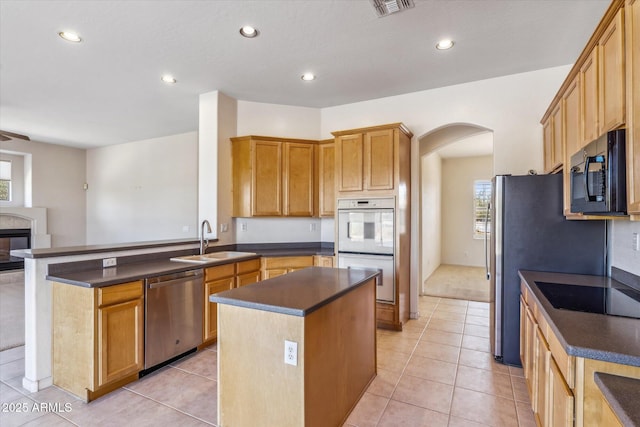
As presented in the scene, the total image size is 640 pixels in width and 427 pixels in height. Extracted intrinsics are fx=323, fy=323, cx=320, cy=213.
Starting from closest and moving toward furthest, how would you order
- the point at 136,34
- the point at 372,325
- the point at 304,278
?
the point at 304,278 → the point at 372,325 → the point at 136,34

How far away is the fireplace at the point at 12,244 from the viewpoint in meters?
6.38

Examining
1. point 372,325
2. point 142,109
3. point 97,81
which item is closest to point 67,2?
point 97,81

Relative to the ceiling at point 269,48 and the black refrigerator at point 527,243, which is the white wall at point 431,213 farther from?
the black refrigerator at point 527,243

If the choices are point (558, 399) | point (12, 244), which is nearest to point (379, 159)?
point (558, 399)

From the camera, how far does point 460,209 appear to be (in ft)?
27.5

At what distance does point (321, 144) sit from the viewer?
4570 millimetres

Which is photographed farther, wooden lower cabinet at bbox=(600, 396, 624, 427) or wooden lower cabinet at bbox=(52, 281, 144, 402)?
wooden lower cabinet at bbox=(52, 281, 144, 402)

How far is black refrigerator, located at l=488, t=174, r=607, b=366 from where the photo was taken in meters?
2.57

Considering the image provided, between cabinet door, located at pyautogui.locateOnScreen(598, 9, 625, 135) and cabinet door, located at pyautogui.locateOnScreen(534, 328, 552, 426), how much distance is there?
3.87ft

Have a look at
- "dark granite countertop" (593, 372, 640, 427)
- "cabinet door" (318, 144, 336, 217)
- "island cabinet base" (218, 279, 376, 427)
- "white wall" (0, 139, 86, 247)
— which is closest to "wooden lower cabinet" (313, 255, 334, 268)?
"cabinet door" (318, 144, 336, 217)

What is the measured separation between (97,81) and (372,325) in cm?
→ 421

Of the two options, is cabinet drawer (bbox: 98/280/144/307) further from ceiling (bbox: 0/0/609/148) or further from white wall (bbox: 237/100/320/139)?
white wall (bbox: 237/100/320/139)

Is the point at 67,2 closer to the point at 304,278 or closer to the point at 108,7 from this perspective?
the point at 108,7

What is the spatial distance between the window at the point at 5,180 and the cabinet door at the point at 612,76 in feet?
31.3
